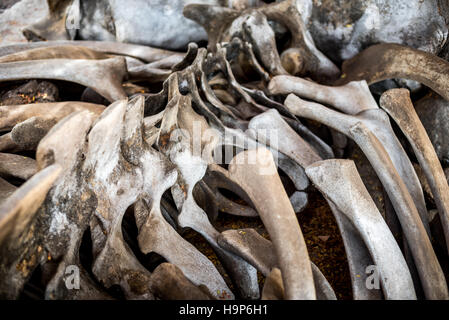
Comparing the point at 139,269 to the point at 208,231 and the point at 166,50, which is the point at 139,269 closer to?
the point at 208,231

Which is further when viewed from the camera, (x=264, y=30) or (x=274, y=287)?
(x=264, y=30)

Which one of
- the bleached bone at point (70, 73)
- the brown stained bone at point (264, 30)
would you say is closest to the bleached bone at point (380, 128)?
the brown stained bone at point (264, 30)

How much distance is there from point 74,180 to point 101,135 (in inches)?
6.9

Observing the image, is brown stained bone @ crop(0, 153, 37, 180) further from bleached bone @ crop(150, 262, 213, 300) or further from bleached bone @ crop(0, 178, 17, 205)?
bleached bone @ crop(150, 262, 213, 300)

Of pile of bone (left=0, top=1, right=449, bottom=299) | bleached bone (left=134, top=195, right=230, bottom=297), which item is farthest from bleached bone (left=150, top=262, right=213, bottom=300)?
bleached bone (left=134, top=195, right=230, bottom=297)

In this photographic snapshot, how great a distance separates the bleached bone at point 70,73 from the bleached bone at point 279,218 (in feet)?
2.98

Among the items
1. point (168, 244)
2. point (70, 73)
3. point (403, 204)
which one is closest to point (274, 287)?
point (168, 244)

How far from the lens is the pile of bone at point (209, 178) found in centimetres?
103

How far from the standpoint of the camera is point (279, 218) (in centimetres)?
106

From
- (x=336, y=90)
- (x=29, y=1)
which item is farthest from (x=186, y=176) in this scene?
(x=29, y=1)

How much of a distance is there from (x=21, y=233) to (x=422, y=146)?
1.49 metres

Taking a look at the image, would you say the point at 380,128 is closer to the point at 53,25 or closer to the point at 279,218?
the point at 279,218

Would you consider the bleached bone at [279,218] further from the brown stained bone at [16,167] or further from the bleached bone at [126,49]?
the bleached bone at [126,49]
